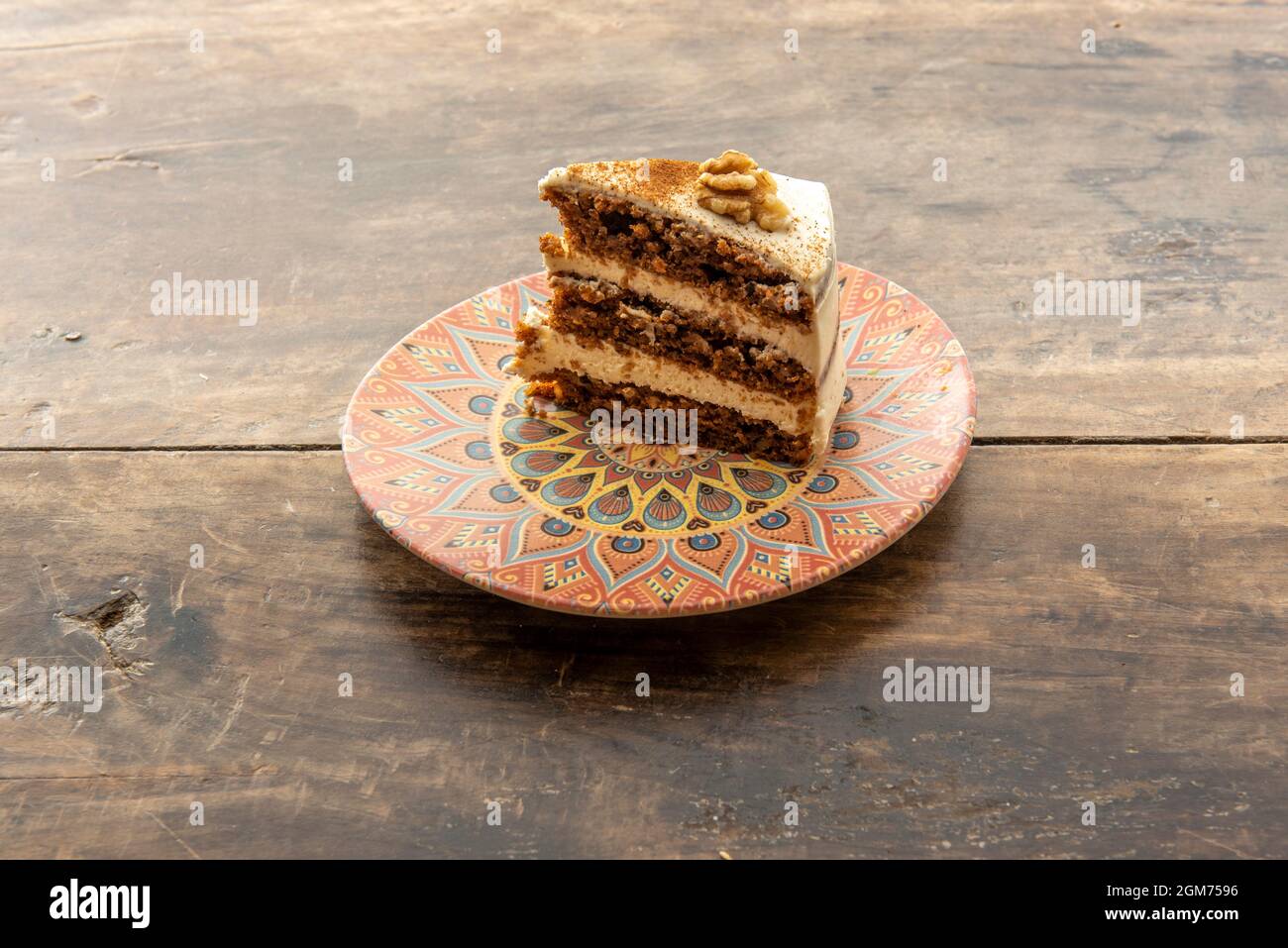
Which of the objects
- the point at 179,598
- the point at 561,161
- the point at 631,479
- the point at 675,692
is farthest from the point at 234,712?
the point at 561,161

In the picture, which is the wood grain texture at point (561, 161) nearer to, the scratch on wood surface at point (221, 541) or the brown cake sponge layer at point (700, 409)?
the scratch on wood surface at point (221, 541)

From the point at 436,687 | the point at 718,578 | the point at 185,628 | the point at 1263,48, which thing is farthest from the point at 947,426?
the point at 1263,48

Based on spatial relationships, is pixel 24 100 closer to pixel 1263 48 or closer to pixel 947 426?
pixel 947 426

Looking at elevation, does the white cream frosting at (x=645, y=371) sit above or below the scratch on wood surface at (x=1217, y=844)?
above

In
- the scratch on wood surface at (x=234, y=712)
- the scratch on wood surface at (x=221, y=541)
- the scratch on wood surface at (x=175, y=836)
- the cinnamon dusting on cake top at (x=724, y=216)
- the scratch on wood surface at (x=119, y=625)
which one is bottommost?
the scratch on wood surface at (x=175, y=836)

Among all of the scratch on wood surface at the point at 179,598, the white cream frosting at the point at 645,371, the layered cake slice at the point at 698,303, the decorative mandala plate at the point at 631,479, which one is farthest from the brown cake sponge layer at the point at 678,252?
the scratch on wood surface at the point at 179,598

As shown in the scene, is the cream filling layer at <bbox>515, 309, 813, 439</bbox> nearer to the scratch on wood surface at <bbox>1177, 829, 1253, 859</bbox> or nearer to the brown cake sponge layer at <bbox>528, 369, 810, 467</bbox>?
the brown cake sponge layer at <bbox>528, 369, 810, 467</bbox>

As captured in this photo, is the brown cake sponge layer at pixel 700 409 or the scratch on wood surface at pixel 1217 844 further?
the brown cake sponge layer at pixel 700 409
